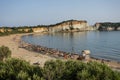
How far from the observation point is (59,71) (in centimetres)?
1417

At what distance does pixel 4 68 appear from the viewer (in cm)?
1585

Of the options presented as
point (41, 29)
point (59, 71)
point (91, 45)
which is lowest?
point (91, 45)

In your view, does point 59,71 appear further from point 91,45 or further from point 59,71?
point 91,45

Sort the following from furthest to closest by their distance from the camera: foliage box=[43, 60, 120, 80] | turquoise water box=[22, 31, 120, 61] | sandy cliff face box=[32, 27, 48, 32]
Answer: sandy cliff face box=[32, 27, 48, 32]
turquoise water box=[22, 31, 120, 61]
foliage box=[43, 60, 120, 80]

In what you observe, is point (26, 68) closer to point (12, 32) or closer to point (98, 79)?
point (98, 79)

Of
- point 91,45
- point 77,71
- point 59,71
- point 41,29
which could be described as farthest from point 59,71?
point 41,29

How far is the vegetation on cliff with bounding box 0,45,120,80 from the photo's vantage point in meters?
12.8

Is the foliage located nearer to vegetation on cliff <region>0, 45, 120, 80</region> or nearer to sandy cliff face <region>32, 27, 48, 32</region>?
vegetation on cliff <region>0, 45, 120, 80</region>

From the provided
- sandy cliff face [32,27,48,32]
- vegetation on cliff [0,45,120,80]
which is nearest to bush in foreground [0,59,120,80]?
vegetation on cliff [0,45,120,80]

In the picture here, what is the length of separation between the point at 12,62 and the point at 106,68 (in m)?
6.63

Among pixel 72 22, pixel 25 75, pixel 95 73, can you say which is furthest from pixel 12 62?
pixel 72 22

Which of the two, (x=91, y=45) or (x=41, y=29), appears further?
(x=41, y=29)

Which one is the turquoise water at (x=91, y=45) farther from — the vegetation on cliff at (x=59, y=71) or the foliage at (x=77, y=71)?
the foliage at (x=77, y=71)

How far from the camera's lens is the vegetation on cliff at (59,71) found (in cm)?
1277
